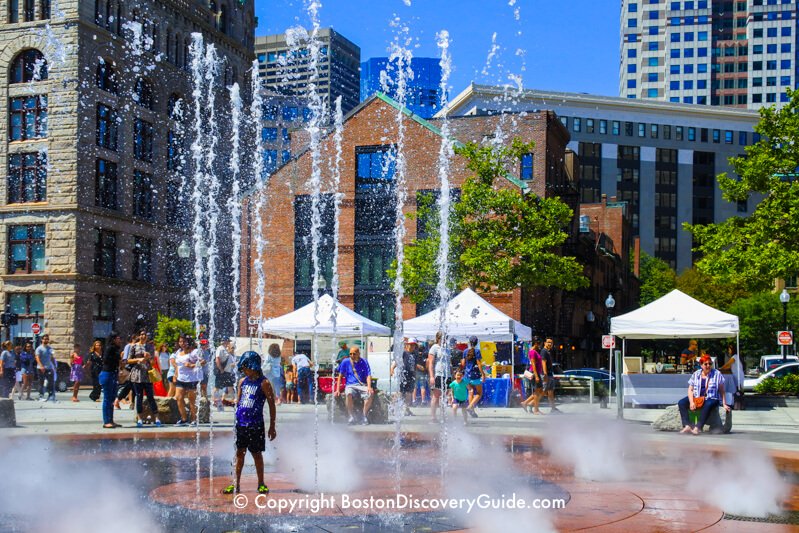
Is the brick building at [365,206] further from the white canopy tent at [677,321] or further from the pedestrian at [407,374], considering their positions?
the pedestrian at [407,374]

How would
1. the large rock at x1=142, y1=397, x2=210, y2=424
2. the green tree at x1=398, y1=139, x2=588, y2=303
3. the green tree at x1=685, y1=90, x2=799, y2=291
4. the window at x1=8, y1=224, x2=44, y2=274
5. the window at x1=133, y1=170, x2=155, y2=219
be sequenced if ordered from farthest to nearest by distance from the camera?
the window at x1=133, y1=170, x2=155, y2=219, the window at x1=8, y1=224, x2=44, y2=274, the green tree at x1=398, y1=139, x2=588, y2=303, the green tree at x1=685, y1=90, x2=799, y2=291, the large rock at x1=142, y1=397, x2=210, y2=424

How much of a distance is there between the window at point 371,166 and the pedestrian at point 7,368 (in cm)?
2167

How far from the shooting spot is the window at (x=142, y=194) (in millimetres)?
51594

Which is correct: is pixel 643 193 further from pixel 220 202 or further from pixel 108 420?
pixel 108 420

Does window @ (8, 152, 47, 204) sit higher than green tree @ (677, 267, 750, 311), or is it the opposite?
window @ (8, 152, 47, 204)

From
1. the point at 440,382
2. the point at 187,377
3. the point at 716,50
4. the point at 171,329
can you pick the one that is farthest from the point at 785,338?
the point at 716,50

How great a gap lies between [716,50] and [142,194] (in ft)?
333

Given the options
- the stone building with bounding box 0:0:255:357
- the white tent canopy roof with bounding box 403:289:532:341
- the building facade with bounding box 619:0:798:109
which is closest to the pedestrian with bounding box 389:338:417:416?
the white tent canopy roof with bounding box 403:289:532:341

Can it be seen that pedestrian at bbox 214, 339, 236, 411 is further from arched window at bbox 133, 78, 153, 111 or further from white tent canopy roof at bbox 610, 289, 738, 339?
arched window at bbox 133, 78, 153, 111

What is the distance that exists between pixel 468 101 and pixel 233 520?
3438 inches

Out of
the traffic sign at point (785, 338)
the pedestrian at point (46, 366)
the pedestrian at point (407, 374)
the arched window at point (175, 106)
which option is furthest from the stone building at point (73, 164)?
the traffic sign at point (785, 338)

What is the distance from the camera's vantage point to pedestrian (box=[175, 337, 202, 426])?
17094mm

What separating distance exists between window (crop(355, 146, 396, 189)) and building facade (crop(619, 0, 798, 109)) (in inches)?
3699

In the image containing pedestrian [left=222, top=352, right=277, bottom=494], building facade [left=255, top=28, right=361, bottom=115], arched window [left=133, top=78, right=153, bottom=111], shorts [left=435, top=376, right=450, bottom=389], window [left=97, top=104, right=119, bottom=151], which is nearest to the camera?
pedestrian [left=222, top=352, right=277, bottom=494]
